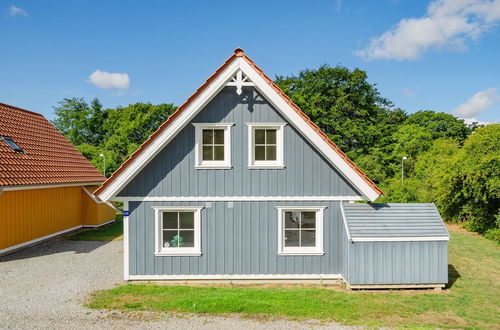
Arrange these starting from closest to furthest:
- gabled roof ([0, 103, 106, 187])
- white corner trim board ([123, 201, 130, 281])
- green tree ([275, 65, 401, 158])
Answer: white corner trim board ([123, 201, 130, 281]), gabled roof ([0, 103, 106, 187]), green tree ([275, 65, 401, 158])

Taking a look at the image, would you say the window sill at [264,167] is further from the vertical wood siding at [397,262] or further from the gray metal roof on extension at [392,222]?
the vertical wood siding at [397,262]

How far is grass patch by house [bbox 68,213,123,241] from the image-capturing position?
15.3m

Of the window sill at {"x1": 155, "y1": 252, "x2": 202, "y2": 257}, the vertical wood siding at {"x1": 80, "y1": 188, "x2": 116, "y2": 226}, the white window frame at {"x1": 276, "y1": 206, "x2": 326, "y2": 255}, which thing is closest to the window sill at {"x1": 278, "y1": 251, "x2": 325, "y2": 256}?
the white window frame at {"x1": 276, "y1": 206, "x2": 326, "y2": 255}

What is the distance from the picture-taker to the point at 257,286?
8.89 metres

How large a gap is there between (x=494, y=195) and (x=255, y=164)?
13.6m

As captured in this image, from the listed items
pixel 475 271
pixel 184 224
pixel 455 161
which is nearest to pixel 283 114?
pixel 184 224

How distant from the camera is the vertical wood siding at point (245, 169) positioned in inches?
356

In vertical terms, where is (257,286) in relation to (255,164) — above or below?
below

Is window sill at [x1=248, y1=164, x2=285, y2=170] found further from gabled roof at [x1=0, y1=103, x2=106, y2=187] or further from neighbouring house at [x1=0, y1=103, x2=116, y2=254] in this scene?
gabled roof at [x1=0, y1=103, x2=106, y2=187]

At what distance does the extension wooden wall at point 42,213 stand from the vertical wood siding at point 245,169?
8.30 metres

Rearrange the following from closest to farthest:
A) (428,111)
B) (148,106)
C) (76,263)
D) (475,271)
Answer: (475,271) → (76,263) → (148,106) → (428,111)

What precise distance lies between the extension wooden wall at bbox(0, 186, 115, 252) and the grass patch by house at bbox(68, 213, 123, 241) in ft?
2.33

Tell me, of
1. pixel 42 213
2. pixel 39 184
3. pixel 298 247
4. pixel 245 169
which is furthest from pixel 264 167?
pixel 42 213

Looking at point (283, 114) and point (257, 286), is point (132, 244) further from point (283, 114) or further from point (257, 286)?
point (283, 114)
